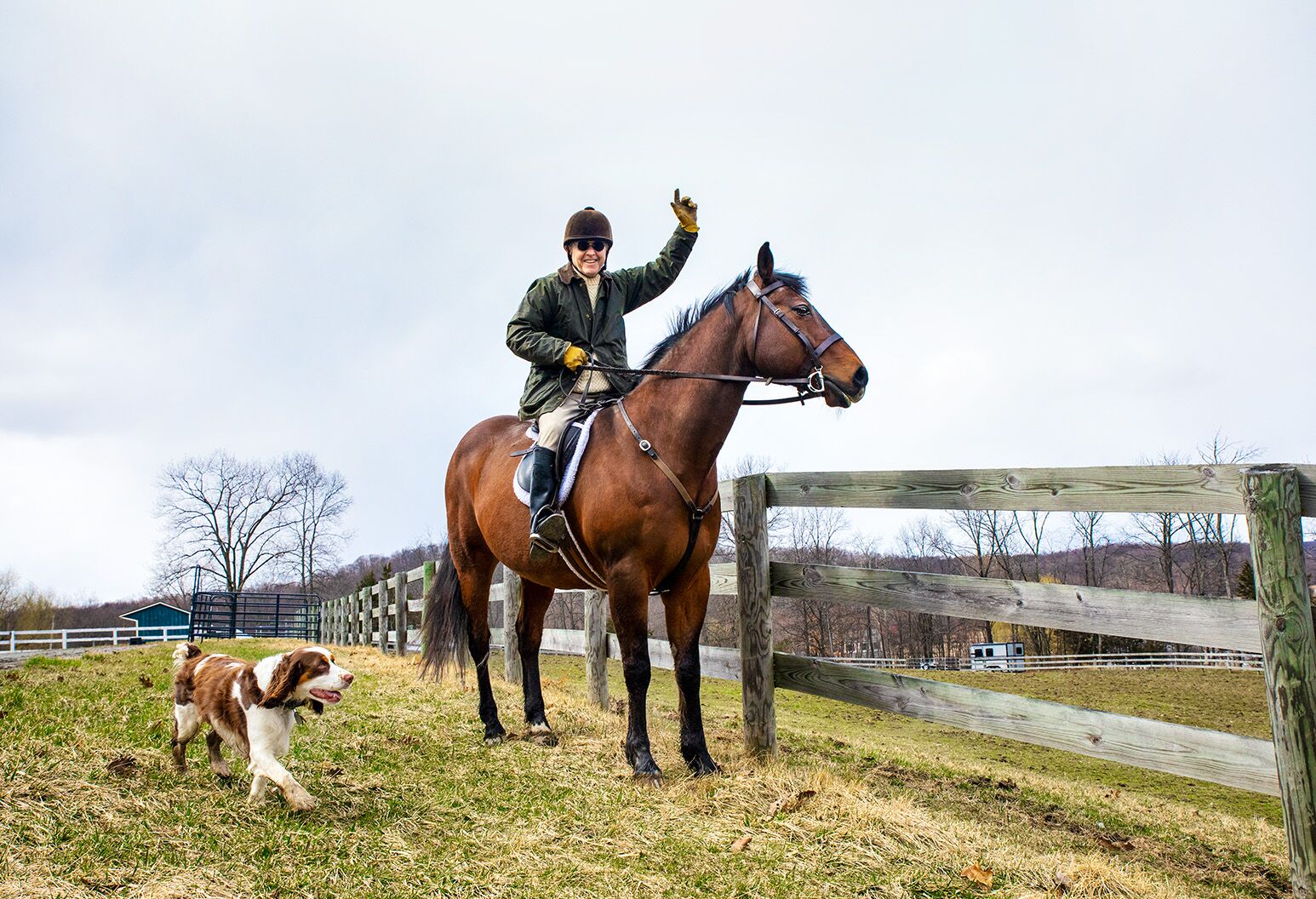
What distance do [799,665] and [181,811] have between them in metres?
3.46

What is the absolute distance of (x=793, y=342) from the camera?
14.2ft

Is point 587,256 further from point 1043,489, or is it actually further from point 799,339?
point 1043,489

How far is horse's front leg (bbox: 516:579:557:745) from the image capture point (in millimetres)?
5816

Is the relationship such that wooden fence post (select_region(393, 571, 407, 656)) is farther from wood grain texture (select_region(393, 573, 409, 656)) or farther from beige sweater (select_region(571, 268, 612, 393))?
beige sweater (select_region(571, 268, 612, 393))

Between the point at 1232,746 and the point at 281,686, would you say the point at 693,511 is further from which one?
the point at 1232,746

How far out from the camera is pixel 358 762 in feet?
15.3

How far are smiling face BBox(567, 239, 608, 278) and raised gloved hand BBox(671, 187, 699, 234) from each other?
55 cm

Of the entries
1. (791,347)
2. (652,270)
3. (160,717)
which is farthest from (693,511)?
(160,717)

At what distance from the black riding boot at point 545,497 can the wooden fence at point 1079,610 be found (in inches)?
48.8

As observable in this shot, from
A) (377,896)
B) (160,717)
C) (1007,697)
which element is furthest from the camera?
(160,717)

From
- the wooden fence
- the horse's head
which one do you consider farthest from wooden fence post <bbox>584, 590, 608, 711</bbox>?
the horse's head

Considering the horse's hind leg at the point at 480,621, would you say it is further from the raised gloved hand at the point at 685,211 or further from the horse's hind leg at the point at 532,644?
the raised gloved hand at the point at 685,211

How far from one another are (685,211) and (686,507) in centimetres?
198

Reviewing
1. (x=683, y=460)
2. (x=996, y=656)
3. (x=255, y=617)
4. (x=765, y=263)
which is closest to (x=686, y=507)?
(x=683, y=460)
